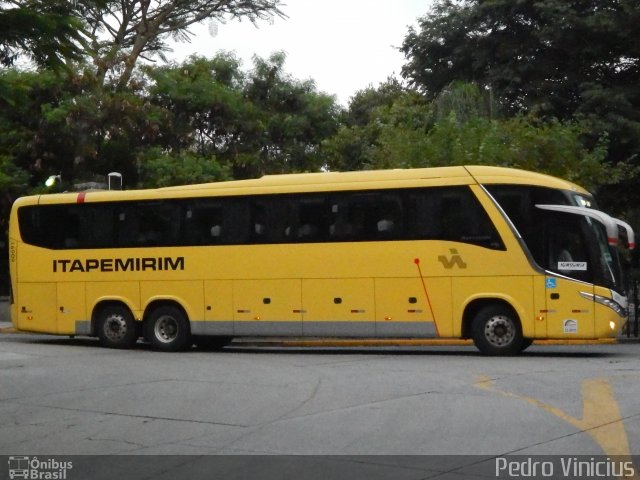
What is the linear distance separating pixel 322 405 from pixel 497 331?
8.32m

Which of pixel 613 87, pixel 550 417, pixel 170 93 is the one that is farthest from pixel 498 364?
pixel 170 93

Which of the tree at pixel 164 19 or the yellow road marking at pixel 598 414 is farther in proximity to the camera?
the tree at pixel 164 19

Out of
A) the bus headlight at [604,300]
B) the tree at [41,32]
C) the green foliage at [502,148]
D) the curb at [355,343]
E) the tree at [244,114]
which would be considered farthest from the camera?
the tree at [244,114]

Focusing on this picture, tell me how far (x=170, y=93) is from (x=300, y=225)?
61.9 feet

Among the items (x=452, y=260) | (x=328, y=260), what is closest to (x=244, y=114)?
(x=328, y=260)

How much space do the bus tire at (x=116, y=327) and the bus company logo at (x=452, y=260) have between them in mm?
6805

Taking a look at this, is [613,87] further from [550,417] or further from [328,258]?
[550,417]

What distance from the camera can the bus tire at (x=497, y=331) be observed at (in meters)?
20.5

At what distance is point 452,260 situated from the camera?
822 inches

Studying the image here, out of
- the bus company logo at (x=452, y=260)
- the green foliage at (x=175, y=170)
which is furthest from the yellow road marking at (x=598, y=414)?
the green foliage at (x=175, y=170)

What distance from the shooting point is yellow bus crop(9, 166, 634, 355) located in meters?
20.4

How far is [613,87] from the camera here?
3262 centimetres

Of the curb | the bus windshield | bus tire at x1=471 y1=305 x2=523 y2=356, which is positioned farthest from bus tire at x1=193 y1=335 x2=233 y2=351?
the bus windshield

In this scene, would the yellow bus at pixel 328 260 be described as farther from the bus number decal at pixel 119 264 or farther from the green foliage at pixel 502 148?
the green foliage at pixel 502 148
